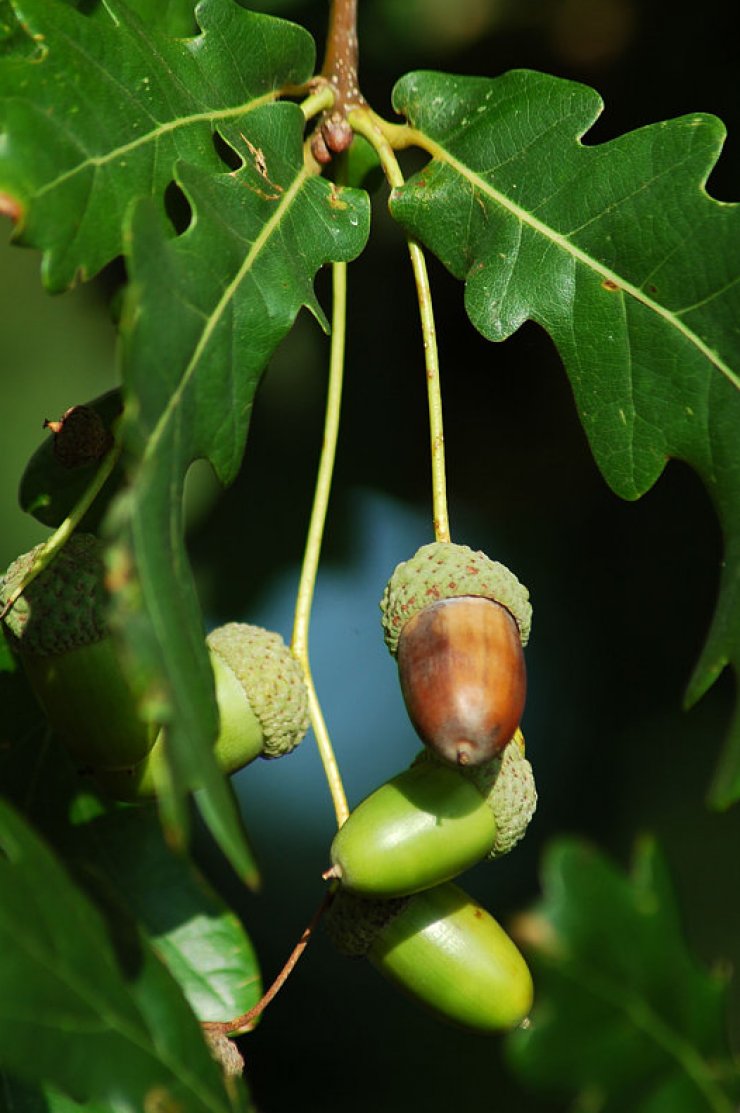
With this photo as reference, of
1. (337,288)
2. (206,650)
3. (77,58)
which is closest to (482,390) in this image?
(337,288)

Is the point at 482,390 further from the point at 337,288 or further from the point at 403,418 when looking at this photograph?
the point at 337,288

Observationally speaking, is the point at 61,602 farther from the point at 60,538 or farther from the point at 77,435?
the point at 77,435

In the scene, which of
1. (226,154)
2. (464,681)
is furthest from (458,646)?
(226,154)

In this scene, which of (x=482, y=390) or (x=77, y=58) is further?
(x=482, y=390)

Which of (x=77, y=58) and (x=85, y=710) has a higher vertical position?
(x=77, y=58)

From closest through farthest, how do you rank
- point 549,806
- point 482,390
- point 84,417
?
point 84,417 → point 482,390 → point 549,806

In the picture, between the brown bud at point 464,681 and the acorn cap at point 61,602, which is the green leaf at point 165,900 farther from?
the brown bud at point 464,681

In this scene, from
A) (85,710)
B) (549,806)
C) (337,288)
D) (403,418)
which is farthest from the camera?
(549,806)
